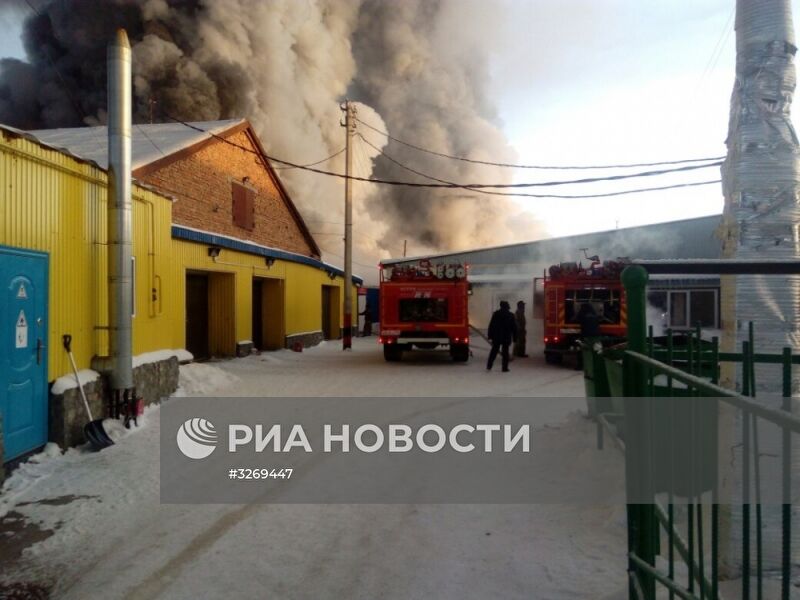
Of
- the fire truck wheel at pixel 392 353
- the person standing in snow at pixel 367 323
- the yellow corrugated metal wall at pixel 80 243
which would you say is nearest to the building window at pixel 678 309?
the fire truck wheel at pixel 392 353

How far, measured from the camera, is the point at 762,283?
11.9 feet

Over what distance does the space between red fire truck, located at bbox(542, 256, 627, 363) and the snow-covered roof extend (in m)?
9.02

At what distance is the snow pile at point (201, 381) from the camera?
9.64 metres

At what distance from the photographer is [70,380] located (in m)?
6.43

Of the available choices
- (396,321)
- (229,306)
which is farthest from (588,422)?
(229,306)

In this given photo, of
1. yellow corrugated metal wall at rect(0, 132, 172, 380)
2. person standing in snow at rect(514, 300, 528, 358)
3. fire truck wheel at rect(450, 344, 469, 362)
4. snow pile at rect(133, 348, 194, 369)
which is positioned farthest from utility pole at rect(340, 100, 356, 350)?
yellow corrugated metal wall at rect(0, 132, 172, 380)

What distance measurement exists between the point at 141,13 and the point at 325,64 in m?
12.6

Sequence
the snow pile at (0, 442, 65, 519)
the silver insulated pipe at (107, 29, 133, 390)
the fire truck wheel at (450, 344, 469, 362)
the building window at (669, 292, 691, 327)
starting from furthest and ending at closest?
the building window at (669, 292, 691, 327)
the fire truck wheel at (450, 344, 469, 362)
the silver insulated pipe at (107, 29, 133, 390)
the snow pile at (0, 442, 65, 519)

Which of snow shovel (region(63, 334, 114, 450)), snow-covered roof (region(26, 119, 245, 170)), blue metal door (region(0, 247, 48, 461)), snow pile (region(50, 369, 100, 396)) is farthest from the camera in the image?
snow-covered roof (region(26, 119, 245, 170))

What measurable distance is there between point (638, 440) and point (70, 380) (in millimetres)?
5800

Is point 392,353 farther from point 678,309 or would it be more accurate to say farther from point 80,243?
point 678,309

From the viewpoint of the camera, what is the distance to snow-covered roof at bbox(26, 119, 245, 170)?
12.9 meters

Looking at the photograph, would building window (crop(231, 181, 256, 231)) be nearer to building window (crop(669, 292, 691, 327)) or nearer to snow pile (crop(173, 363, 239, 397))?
snow pile (crop(173, 363, 239, 397))

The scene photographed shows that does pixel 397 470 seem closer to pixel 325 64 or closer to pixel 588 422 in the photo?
pixel 588 422
